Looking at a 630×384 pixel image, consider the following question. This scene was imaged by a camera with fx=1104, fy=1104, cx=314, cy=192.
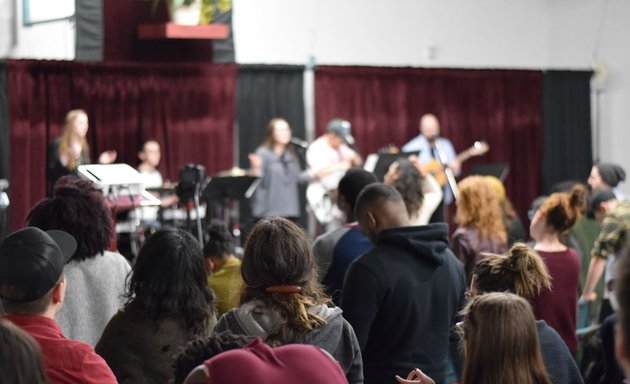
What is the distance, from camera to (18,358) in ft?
6.18

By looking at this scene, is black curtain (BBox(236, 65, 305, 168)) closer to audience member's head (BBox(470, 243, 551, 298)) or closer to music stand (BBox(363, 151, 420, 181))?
music stand (BBox(363, 151, 420, 181))

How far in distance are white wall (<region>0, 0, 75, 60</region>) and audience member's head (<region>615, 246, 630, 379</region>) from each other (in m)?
9.92

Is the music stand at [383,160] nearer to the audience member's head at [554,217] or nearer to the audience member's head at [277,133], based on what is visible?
the audience member's head at [277,133]

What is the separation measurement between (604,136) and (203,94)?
17.2ft

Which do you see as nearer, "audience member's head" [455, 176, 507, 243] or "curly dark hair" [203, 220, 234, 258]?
"curly dark hair" [203, 220, 234, 258]

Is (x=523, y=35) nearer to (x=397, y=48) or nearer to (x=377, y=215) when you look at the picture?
(x=397, y=48)

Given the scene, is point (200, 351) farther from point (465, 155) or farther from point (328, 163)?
point (465, 155)

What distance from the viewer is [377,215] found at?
402 cm

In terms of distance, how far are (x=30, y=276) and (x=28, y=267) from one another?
2 centimetres

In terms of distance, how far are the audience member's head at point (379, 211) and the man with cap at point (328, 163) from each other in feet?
24.2

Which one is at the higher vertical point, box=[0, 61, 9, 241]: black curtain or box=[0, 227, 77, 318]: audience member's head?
box=[0, 61, 9, 241]: black curtain

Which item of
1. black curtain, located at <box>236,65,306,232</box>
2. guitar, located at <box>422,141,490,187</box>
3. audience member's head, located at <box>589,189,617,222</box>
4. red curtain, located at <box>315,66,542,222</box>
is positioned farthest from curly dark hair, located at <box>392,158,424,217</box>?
red curtain, located at <box>315,66,542,222</box>

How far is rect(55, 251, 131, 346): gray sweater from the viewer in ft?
12.8

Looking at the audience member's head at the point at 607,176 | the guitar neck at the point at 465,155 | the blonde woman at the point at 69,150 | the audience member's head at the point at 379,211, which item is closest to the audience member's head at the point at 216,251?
the audience member's head at the point at 379,211
